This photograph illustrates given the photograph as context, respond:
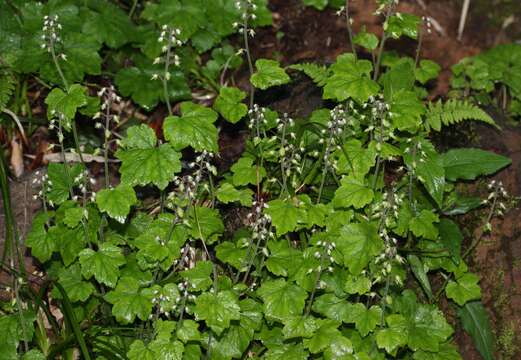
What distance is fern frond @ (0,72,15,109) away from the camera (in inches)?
206

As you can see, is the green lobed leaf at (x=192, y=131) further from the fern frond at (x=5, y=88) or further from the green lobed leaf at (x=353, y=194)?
the fern frond at (x=5, y=88)

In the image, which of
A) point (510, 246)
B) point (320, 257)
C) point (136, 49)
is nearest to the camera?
point (320, 257)

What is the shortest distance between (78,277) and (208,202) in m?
1.05

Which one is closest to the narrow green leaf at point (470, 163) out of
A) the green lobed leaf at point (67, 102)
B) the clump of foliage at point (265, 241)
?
the clump of foliage at point (265, 241)

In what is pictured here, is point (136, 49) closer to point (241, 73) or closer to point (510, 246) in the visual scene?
point (241, 73)

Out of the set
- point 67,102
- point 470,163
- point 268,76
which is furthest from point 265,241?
point 470,163

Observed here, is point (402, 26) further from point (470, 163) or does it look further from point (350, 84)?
point (470, 163)

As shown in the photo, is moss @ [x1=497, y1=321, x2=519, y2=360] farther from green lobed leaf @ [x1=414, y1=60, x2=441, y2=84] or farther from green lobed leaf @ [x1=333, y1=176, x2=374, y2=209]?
green lobed leaf @ [x1=414, y1=60, x2=441, y2=84]

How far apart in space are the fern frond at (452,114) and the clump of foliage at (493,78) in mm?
419

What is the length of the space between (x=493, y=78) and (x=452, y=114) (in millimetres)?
715

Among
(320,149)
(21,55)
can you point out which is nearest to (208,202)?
(320,149)

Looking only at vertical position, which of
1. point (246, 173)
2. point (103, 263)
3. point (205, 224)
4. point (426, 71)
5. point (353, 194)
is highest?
point (426, 71)

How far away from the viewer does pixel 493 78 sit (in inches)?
226

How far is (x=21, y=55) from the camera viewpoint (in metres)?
5.49
